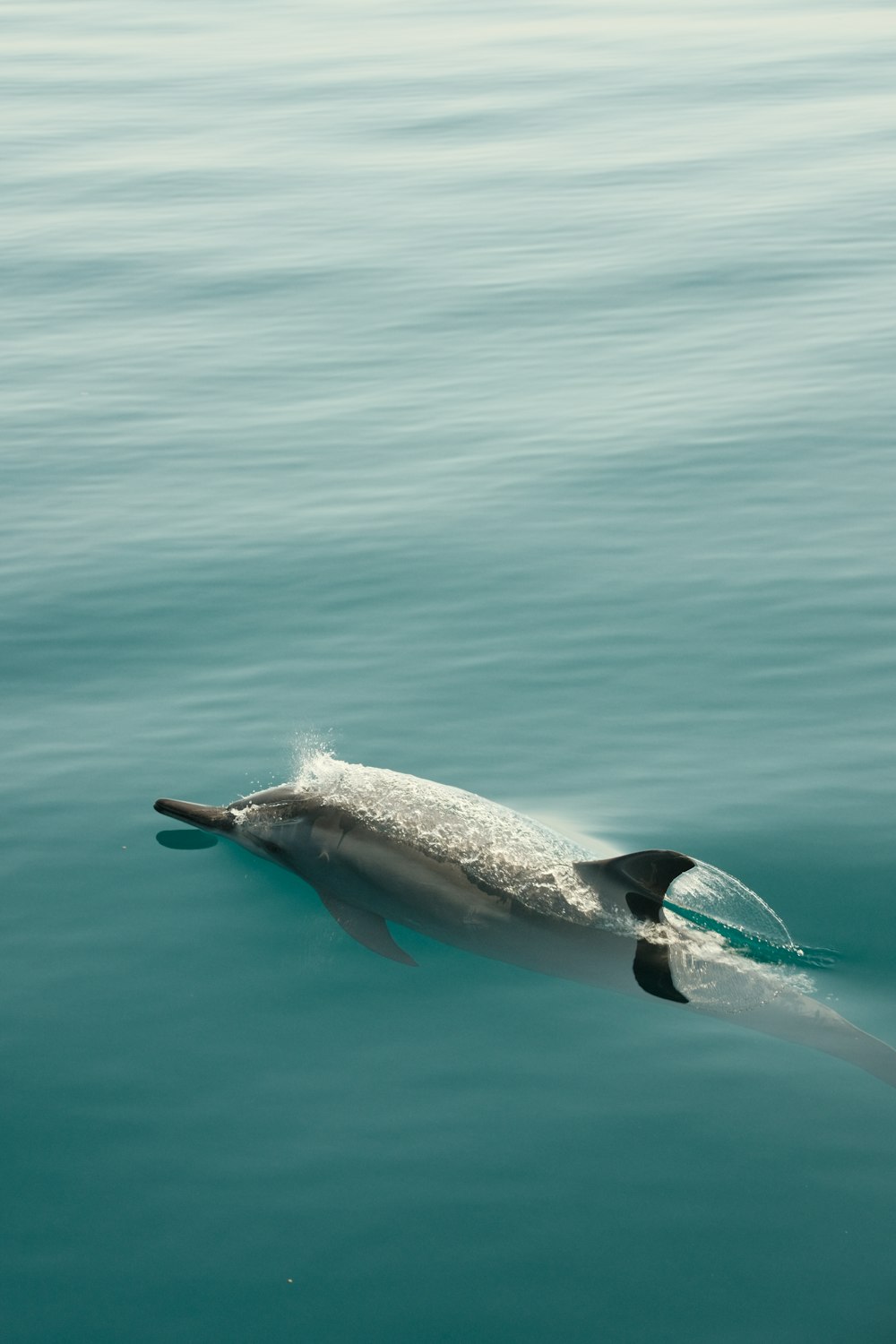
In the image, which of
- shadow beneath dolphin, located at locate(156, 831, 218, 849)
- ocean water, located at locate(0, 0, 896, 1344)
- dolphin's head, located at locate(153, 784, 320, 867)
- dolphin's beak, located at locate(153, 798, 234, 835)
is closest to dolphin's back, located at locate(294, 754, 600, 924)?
dolphin's head, located at locate(153, 784, 320, 867)

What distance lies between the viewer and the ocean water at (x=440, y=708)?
748 cm

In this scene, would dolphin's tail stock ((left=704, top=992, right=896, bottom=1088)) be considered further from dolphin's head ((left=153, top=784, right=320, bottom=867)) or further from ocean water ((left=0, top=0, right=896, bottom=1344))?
dolphin's head ((left=153, top=784, right=320, bottom=867))

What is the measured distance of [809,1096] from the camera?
8.19 metres

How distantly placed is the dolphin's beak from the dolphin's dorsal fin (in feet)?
8.98

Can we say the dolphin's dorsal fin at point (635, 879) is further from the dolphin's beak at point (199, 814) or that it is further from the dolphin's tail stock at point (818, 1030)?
the dolphin's beak at point (199, 814)

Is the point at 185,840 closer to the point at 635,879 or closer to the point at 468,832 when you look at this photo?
the point at 468,832

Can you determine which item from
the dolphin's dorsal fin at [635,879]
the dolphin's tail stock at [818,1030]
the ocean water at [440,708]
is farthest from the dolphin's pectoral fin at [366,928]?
the dolphin's tail stock at [818,1030]

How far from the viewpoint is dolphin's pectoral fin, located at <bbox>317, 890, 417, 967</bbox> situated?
953cm

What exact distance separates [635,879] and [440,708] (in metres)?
3.78

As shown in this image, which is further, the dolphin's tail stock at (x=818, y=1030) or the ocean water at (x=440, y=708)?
the dolphin's tail stock at (x=818, y=1030)

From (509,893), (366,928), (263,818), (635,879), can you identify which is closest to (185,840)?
(263,818)

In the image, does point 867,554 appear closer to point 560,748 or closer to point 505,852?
point 560,748

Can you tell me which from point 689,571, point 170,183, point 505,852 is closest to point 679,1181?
point 505,852

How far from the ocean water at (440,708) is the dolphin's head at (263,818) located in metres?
0.19
